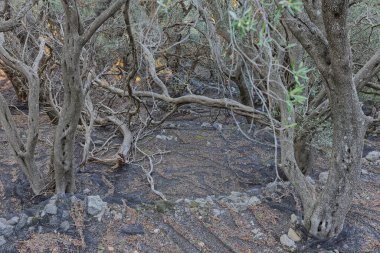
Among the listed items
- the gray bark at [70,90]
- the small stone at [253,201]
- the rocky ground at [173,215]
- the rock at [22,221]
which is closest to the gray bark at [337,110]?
the rocky ground at [173,215]

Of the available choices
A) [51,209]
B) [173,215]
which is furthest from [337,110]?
[51,209]

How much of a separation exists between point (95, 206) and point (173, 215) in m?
0.72

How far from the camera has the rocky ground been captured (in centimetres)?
306

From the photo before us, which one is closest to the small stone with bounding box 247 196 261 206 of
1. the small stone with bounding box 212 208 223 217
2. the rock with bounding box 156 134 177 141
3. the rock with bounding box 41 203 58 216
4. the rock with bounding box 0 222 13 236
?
the small stone with bounding box 212 208 223 217

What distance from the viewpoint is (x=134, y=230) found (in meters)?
3.21

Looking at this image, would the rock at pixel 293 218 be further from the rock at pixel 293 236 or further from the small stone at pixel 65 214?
the small stone at pixel 65 214

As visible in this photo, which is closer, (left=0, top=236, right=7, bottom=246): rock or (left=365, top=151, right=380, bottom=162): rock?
(left=0, top=236, right=7, bottom=246): rock

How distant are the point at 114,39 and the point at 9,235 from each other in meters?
4.39

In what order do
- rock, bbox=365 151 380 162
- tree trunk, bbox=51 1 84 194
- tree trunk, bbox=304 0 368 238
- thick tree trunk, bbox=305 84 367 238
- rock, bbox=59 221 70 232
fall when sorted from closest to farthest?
tree trunk, bbox=304 0 368 238 < thick tree trunk, bbox=305 84 367 238 < tree trunk, bbox=51 1 84 194 < rock, bbox=59 221 70 232 < rock, bbox=365 151 380 162

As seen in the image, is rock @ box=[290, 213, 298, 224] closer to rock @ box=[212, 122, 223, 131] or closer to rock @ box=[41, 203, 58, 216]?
rock @ box=[41, 203, 58, 216]

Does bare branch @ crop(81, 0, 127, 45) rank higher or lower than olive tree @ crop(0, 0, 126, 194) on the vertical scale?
higher

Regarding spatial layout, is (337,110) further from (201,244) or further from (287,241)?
(201,244)

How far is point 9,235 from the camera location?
9.75 ft

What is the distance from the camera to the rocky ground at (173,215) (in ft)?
10.0
